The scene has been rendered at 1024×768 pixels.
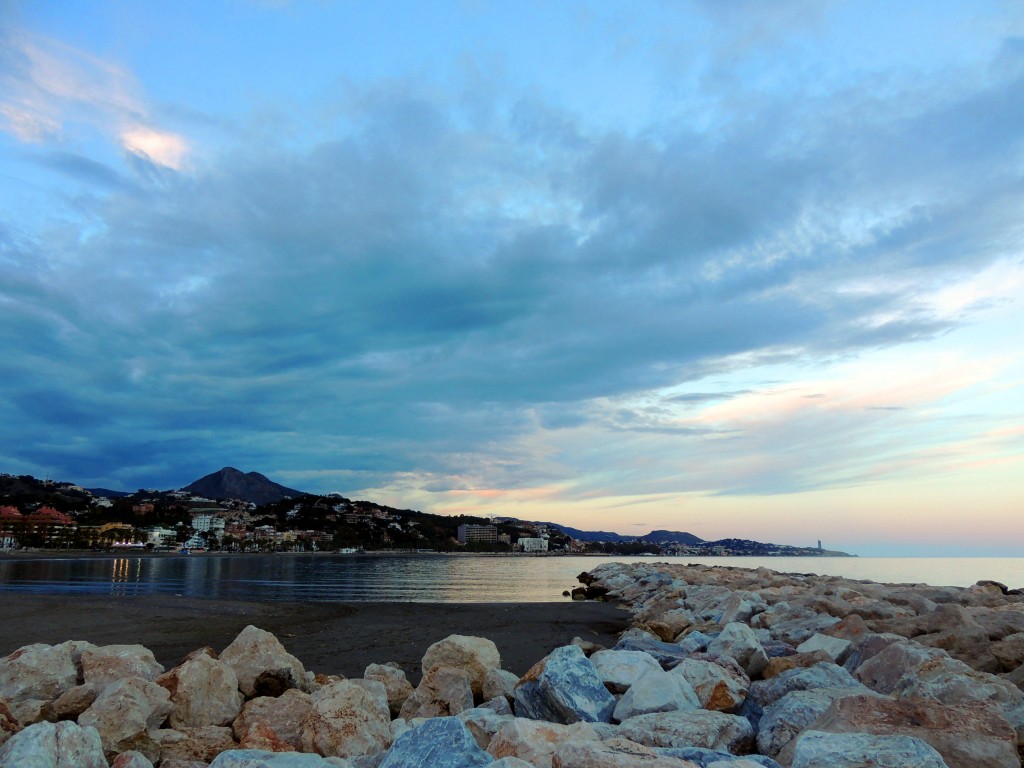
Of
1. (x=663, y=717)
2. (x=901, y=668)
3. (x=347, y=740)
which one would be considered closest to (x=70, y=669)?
(x=347, y=740)

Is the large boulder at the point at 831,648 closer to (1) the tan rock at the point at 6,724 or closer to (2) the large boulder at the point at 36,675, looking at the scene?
(1) the tan rock at the point at 6,724

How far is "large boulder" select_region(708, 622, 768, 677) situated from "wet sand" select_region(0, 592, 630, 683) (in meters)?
4.26

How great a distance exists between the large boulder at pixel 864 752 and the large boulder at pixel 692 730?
47.1 inches

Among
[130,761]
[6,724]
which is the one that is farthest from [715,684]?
[6,724]

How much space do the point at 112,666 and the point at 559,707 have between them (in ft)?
14.1

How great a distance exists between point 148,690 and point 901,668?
20.9 ft

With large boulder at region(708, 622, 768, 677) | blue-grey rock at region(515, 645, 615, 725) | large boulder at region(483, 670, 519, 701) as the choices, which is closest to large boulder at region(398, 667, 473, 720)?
large boulder at region(483, 670, 519, 701)

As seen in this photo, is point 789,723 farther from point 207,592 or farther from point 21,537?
point 21,537

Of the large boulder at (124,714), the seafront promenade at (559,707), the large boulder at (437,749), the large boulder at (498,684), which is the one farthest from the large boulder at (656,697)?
the large boulder at (124,714)

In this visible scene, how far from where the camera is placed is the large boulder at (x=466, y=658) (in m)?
6.96

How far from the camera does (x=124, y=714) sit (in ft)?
16.4

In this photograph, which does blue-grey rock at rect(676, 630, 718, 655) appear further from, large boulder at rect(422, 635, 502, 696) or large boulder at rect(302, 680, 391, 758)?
large boulder at rect(302, 680, 391, 758)

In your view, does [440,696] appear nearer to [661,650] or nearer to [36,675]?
[661,650]

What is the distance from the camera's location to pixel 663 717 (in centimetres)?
499
